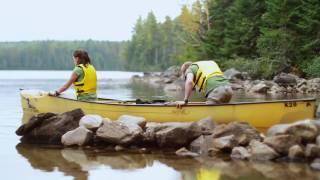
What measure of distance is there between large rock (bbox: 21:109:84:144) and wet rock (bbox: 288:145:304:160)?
4528 mm

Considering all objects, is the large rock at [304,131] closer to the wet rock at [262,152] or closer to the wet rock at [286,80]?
the wet rock at [262,152]

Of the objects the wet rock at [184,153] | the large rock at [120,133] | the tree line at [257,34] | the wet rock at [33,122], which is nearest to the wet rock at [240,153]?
the wet rock at [184,153]

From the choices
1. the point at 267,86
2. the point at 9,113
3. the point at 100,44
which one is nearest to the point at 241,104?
the point at 9,113

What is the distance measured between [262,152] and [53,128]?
4.41 metres

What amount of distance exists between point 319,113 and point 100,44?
158 meters

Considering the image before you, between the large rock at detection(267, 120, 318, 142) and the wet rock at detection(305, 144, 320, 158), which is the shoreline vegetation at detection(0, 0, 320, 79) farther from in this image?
the wet rock at detection(305, 144, 320, 158)

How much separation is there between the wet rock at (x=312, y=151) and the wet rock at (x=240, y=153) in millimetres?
954

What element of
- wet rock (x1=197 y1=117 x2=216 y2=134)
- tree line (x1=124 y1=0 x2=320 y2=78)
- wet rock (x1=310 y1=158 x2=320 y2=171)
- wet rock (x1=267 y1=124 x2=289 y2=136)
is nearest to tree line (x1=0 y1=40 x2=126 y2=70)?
tree line (x1=124 y1=0 x2=320 y2=78)

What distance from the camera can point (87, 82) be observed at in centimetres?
1304

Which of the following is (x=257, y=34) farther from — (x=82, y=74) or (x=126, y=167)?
(x=126, y=167)

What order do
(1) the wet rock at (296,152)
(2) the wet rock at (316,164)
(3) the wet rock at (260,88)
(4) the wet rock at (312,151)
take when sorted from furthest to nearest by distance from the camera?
(3) the wet rock at (260,88) < (1) the wet rock at (296,152) < (4) the wet rock at (312,151) < (2) the wet rock at (316,164)

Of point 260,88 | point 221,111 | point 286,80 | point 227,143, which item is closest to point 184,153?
point 227,143

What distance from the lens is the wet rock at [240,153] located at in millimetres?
9200

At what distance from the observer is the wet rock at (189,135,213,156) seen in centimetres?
987
